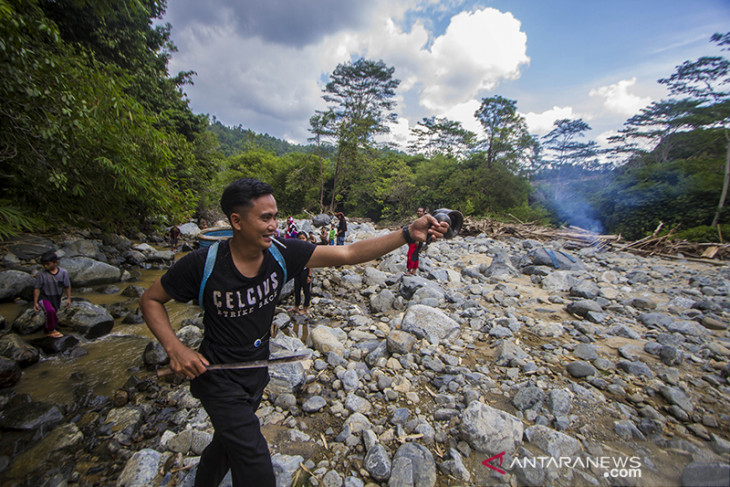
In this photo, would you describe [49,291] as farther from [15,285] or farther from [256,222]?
[256,222]

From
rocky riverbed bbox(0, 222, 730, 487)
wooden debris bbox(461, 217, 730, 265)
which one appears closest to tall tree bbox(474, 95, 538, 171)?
wooden debris bbox(461, 217, 730, 265)

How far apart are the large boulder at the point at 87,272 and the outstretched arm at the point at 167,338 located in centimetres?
763

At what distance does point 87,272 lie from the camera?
6.91 meters

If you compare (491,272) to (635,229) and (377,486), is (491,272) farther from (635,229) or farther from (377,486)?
(635,229)

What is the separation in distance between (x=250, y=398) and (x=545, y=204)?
77.9 feet

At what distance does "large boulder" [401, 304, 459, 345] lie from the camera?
13.3 feet

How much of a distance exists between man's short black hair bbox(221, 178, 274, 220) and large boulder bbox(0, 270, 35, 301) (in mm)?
7450

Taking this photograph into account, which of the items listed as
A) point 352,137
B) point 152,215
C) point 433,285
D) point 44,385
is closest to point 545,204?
point 352,137

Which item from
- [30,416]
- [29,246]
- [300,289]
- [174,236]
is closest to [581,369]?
[300,289]

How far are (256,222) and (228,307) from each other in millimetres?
534

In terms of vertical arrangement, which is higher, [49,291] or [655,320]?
[49,291]

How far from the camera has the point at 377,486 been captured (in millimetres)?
2094

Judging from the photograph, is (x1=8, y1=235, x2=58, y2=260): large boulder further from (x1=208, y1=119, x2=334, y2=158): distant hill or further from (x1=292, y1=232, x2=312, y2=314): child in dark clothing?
(x1=208, y1=119, x2=334, y2=158): distant hill

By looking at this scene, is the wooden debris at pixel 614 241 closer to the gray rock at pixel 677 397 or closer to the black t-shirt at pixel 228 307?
the gray rock at pixel 677 397
